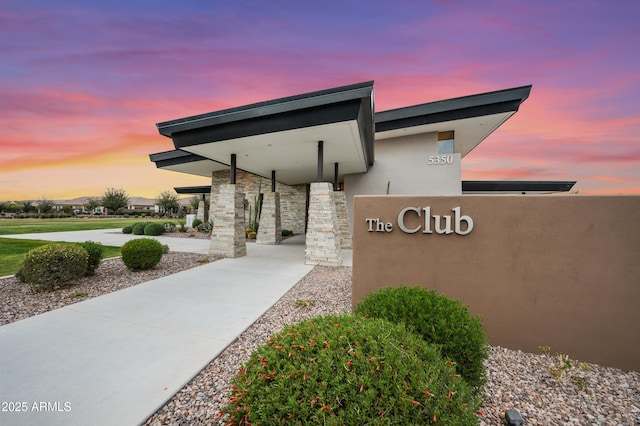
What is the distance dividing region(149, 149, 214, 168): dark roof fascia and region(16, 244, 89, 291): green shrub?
1078 cm

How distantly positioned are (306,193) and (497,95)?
12.4 metres

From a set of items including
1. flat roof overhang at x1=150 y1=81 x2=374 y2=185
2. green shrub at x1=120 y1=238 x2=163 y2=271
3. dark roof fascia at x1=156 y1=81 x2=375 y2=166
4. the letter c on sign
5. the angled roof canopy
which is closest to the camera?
the letter c on sign

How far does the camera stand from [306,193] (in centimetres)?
1852

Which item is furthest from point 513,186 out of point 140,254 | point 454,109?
point 140,254

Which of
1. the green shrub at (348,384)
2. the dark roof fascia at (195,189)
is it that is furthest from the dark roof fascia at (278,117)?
the dark roof fascia at (195,189)

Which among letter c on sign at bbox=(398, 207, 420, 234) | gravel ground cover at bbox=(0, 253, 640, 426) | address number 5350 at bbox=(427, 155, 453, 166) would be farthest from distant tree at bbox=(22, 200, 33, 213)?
letter c on sign at bbox=(398, 207, 420, 234)

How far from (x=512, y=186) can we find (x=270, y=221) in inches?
Result: 728

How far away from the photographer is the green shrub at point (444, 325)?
2.20m

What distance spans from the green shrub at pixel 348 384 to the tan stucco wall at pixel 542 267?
2.23m

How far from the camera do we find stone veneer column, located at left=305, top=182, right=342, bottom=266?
8.25m

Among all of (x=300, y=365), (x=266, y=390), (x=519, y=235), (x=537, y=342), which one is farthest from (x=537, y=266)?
(x=266, y=390)

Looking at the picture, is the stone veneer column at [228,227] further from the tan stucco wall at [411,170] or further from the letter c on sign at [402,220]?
the tan stucco wall at [411,170]

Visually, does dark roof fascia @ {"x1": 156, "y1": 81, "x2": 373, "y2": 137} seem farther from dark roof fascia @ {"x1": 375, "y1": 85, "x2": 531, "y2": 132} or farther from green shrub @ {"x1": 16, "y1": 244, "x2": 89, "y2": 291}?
dark roof fascia @ {"x1": 375, "y1": 85, "x2": 531, "y2": 132}

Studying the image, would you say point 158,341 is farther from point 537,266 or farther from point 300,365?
point 537,266
